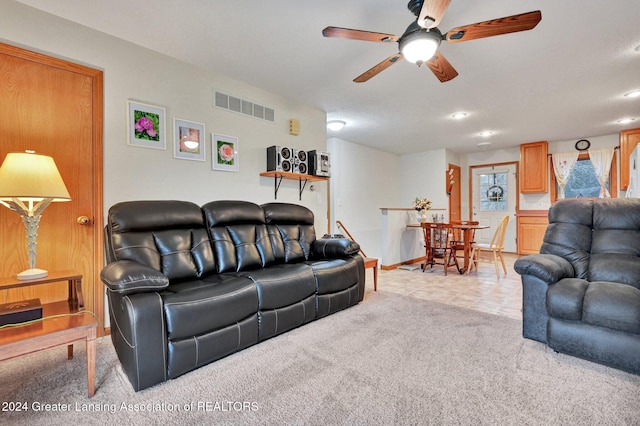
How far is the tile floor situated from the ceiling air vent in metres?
2.50

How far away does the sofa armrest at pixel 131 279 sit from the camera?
163 cm

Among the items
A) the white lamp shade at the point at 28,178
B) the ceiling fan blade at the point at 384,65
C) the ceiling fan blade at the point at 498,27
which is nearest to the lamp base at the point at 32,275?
the white lamp shade at the point at 28,178

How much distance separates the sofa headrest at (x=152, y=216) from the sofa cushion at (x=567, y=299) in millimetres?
2751

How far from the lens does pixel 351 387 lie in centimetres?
166

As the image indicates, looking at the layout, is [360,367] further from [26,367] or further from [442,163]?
[442,163]

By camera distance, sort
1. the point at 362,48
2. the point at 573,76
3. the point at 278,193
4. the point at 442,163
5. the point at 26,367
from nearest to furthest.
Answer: the point at 26,367, the point at 362,48, the point at 573,76, the point at 278,193, the point at 442,163

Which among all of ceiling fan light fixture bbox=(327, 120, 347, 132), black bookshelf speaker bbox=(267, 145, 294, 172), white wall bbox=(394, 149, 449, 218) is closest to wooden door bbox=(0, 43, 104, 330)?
black bookshelf speaker bbox=(267, 145, 294, 172)

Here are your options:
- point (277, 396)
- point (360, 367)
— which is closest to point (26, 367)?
point (277, 396)

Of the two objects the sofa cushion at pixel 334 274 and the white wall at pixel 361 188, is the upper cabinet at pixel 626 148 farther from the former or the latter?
the sofa cushion at pixel 334 274

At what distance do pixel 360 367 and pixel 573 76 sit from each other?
3.72 m

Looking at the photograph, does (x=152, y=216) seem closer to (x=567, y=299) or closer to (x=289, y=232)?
(x=289, y=232)

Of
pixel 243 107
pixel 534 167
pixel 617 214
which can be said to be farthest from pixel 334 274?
pixel 534 167

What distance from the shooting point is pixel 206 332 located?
1867 mm

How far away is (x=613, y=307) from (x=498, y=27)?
72.7 inches
